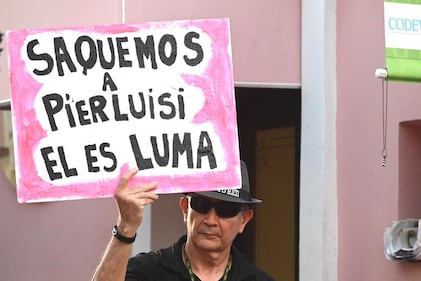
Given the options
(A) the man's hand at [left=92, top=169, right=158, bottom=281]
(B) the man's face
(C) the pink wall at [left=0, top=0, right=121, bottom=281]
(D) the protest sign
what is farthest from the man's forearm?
(C) the pink wall at [left=0, top=0, right=121, bottom=281]

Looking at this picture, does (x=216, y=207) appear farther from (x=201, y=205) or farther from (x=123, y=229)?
(x=123, y=229)

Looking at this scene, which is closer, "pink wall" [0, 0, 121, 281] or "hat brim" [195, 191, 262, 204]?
"hat brim" [195, 191, 262, 204]

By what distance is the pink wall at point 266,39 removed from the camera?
916 cm

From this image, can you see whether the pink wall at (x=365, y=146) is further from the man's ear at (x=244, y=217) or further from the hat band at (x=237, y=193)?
the hat band at (x=237, y=193)

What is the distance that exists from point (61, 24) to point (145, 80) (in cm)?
608

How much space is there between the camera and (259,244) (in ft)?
36.0

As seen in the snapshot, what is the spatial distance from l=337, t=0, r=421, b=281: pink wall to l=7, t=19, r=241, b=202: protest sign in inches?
143

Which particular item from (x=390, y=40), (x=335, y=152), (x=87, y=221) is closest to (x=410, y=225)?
Result: (x=335, y=152)

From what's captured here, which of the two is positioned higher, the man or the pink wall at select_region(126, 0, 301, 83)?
the pink wall at select_region(126, 0, 301, 83)

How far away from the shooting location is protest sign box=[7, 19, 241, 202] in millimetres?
4242

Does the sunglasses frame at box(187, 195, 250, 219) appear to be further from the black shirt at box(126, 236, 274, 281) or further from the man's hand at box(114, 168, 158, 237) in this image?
the man's hand at box(114, 168, 158, 237)

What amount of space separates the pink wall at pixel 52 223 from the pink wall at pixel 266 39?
3.75 ft

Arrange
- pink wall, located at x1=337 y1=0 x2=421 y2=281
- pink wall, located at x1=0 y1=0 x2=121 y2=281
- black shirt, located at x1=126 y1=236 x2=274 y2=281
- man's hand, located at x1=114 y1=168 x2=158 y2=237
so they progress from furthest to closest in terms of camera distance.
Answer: pink wall, located at x1=0 y1=0 x2=121 y2=281 < pink wall, located at x1=337 y1=0 x2=421 y2=281 < black shirt, located at x1=126 y1=236 x2=274 y2=281 < man's hand, located at x1=114 y1=168 x2=158 y2=237

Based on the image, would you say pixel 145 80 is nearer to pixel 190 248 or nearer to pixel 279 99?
pixel 190 248
